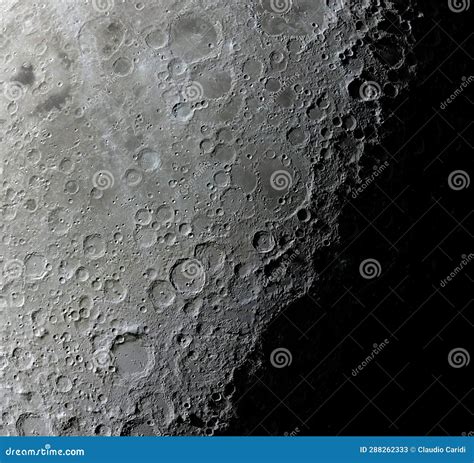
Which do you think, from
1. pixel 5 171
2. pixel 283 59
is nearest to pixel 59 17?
pixel 5 171

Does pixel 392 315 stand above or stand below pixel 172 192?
above

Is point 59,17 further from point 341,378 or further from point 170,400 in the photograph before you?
point 341,378

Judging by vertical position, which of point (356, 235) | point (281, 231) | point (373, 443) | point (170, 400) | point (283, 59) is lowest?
point (170, 400)

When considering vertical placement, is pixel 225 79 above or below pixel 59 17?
above
